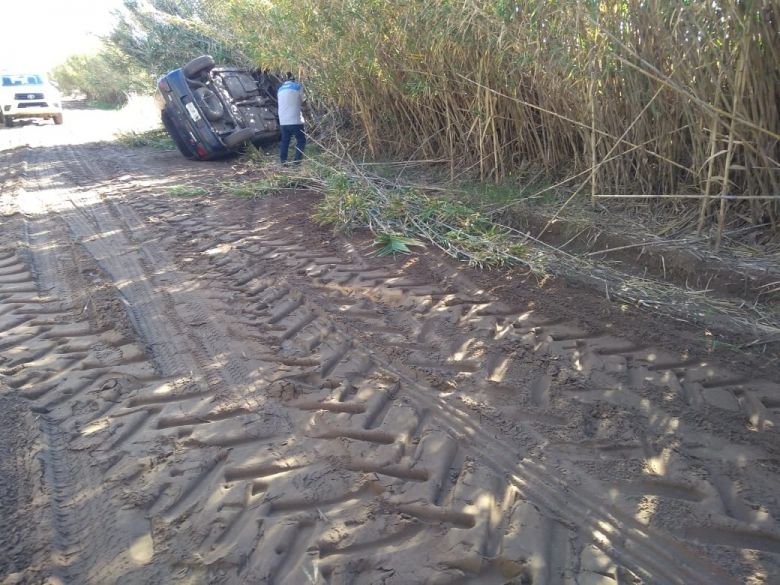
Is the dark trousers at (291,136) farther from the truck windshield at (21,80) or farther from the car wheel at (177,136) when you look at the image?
the truck windshield at (21,80)

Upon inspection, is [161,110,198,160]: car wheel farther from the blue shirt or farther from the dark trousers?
the blue shirt

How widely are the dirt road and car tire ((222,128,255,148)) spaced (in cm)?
512

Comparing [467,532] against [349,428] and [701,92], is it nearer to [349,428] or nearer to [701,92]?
[349,428]

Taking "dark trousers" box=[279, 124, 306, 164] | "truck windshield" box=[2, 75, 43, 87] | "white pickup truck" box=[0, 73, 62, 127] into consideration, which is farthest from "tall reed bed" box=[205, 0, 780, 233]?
"truck windshield" box=[2, 75, 43, 87]

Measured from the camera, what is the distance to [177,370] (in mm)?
3197

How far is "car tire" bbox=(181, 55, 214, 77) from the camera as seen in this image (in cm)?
927

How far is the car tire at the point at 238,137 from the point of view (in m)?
9.17

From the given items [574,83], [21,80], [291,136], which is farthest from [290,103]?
[21,80]

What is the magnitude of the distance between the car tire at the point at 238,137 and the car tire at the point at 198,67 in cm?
111

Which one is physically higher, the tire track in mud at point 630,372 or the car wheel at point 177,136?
the car wheel at point 177,136

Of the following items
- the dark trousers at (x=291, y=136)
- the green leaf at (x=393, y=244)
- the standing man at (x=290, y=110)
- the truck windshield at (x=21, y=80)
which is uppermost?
the truck windshield at (x=21, y=80)

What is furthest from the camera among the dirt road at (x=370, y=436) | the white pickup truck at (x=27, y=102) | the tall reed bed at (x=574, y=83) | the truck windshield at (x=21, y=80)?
the truck windshield at (x=21, y=80)

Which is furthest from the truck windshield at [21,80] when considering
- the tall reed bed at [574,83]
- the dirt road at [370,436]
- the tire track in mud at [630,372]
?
the tire track in mud at [630,372]

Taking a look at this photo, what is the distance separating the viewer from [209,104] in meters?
9.30
